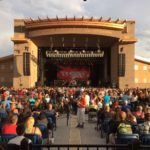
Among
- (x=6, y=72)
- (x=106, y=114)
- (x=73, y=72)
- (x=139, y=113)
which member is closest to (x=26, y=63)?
(x=6, y=72)

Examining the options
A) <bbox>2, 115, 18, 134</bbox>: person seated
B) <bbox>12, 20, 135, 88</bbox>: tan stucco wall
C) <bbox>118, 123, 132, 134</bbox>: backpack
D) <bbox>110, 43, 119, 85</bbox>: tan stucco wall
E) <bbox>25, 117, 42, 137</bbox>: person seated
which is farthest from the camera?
<bbox>110, 43, 119, 85</bbox>: tan stucco wall

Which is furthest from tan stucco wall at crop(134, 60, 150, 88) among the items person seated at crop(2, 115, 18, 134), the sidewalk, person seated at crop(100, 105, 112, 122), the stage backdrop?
person seated at crop(2, 115, 18, 134)

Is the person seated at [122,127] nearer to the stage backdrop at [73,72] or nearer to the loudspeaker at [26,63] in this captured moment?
the loudspeaker at [26,63]

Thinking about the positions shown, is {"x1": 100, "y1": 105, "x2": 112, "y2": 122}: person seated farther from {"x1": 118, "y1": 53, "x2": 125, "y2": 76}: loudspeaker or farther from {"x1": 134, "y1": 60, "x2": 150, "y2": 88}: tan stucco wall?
{"x1": 134, "y1": 60, "x2": 150, "y2": 88}: tan stucco wall

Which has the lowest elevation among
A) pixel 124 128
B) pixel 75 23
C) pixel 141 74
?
pixel 124 128

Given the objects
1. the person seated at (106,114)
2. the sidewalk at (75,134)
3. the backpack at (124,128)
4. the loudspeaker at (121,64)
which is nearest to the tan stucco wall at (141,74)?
the loudspeaker at (121,64)

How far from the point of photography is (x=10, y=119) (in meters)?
9.45

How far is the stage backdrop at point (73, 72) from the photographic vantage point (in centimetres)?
4716

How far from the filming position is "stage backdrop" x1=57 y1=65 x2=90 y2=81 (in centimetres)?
4716

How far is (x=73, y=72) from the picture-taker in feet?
157

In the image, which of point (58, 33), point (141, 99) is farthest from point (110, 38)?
point (141, 99)

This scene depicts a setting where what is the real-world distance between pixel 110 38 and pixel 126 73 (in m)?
3.95

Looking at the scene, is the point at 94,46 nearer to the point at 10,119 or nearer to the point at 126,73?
the point at 126,73

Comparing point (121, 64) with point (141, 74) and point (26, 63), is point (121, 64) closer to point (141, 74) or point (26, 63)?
point (141, 74)
